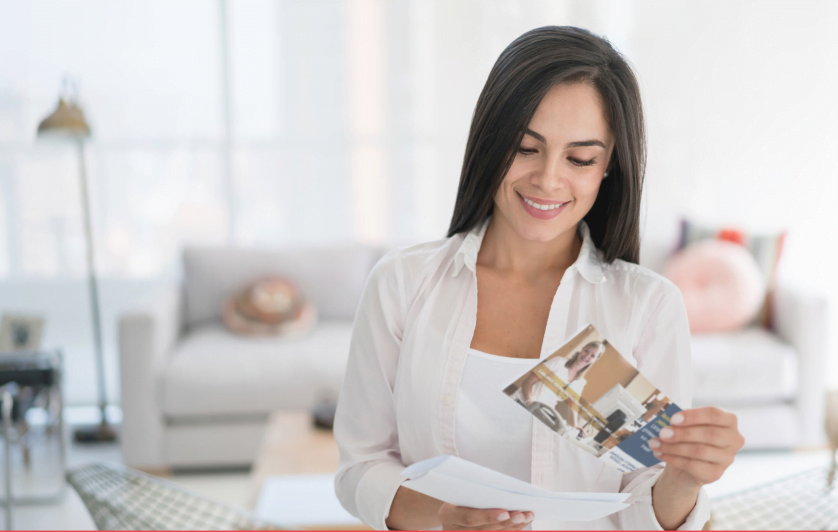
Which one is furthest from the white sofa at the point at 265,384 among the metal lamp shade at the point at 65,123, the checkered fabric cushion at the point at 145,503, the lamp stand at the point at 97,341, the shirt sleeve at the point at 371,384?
the shirt sleeve at the point at 371,384

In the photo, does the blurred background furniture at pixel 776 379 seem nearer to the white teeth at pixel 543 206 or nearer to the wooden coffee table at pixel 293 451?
A: the wooden coffee table at pixel 293 451

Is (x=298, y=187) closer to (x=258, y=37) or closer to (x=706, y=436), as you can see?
(x=258, y=37)

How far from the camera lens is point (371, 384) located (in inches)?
40.6

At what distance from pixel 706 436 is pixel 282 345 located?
89.5 inches

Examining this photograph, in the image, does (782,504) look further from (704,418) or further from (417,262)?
(417,262)

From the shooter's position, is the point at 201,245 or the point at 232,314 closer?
the point at 232,314

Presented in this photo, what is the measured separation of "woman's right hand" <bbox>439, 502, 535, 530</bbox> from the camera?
83cm

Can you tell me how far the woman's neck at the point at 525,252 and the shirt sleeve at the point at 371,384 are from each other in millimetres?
182

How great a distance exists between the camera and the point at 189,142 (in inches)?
142

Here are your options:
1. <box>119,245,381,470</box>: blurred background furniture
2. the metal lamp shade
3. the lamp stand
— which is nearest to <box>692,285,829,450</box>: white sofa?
<box>119,245,381,470</box>: blurred background furniture

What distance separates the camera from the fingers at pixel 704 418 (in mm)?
780

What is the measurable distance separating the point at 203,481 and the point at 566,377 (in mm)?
2239

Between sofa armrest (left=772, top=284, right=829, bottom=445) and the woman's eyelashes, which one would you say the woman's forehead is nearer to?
the woman's eyelashes

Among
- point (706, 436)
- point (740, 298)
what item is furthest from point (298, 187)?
point (706, 436)
